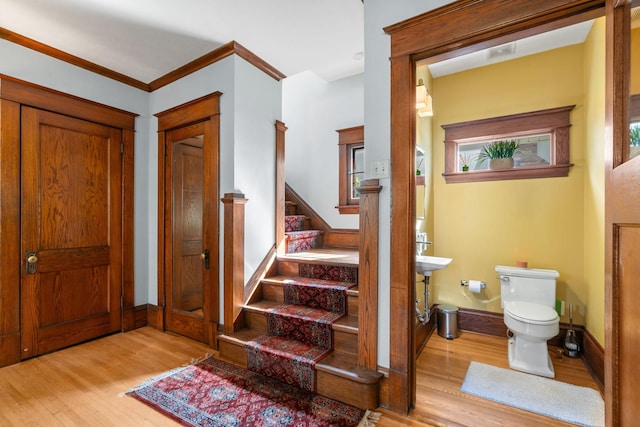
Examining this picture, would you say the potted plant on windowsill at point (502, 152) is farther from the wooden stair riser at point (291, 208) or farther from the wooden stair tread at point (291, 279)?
the wooden stair riser at point (291, 208)

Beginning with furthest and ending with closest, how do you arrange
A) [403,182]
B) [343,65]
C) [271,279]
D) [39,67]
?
[343,65], [271,279], [39,67], [403,182]

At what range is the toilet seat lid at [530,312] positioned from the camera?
2.33 m

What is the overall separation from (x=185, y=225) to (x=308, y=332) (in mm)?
1697

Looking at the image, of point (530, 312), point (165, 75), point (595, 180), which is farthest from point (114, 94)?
point (595, 180)

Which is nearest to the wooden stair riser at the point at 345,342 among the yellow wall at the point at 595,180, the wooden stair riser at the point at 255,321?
the wooden stair riser at the point at 255,321

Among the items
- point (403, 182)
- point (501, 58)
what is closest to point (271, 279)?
point (403, 182)

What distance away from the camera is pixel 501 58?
3021 mm

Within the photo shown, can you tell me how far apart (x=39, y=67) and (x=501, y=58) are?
430 centimetres

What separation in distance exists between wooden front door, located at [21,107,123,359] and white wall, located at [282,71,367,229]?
Answer: 228cm

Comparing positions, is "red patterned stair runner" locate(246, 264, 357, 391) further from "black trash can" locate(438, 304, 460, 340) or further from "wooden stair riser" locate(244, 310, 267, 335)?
"black trash can" locate(438, 304, 460, 340)

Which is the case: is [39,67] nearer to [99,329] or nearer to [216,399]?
[99,329]

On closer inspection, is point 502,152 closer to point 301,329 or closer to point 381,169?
point 381,169

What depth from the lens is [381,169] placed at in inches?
74.0

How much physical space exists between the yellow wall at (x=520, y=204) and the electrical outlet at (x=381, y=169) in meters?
1.82
